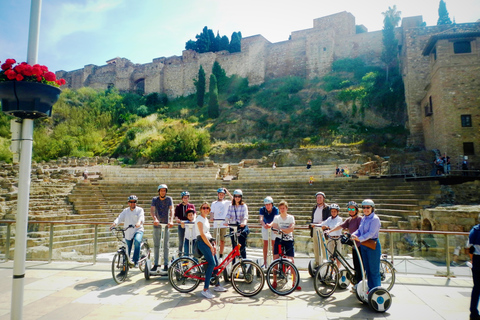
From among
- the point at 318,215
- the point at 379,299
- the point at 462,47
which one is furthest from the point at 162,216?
the point at 462,47

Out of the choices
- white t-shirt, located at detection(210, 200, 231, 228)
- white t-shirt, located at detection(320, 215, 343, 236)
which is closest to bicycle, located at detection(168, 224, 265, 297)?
white t-shirt, located at detection(210, 200, 231, 228)

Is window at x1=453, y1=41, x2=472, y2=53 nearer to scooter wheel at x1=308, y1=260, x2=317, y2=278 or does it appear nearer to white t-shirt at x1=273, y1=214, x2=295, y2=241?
scooter wheel at x1=308, y1=260, x2=317, y2=278

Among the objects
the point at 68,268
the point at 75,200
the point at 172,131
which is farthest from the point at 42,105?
the point at 172,131

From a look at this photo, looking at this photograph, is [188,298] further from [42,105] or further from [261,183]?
[261,183]

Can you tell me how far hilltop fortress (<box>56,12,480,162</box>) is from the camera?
1984 centimetres

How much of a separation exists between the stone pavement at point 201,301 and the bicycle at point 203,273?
0.55 ft

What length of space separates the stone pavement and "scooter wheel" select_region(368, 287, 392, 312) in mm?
94

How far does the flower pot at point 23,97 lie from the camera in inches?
141

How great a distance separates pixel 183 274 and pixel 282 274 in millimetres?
1732

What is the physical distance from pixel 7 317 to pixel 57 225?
3.57 metres

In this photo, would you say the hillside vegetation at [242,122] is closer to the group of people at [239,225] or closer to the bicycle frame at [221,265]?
the group of people at [239,225]

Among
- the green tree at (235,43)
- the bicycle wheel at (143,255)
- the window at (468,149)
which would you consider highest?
the green tree at (235,43)

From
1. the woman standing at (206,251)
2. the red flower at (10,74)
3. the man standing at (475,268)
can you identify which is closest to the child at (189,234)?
the woman standing at (206,251)

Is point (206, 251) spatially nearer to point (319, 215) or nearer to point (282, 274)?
point (282, 274)
